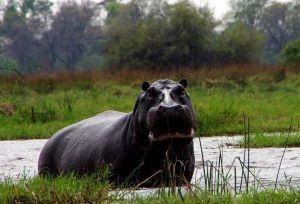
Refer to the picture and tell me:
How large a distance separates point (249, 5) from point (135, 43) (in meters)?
38.9

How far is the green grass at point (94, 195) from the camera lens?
12.1 ft

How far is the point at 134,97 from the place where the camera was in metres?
17.6

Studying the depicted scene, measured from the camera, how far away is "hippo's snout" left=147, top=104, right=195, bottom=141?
468 centimetres

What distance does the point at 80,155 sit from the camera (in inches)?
232

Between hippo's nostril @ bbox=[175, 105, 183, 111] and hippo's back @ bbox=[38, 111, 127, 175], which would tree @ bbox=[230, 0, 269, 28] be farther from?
hippo's nostril @ bbox=[175, 105, 183, 111]

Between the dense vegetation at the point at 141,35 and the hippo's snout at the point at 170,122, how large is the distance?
26.8 meters

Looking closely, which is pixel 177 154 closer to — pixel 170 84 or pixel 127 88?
pixel 170 84

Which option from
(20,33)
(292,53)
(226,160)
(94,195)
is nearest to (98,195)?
(94,195)

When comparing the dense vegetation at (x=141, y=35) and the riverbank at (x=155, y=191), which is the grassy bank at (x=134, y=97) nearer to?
the riverbank at (x=155, y=191)

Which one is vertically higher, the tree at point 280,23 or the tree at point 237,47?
the tree at point 280,23

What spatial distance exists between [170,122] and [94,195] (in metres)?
0.79

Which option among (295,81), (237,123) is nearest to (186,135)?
(237,123)

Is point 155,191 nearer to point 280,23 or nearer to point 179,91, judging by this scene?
point 179,91

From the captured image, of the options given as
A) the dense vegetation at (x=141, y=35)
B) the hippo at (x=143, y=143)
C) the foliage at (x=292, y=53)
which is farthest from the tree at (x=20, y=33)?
the hippo at (x=143, y=143)
